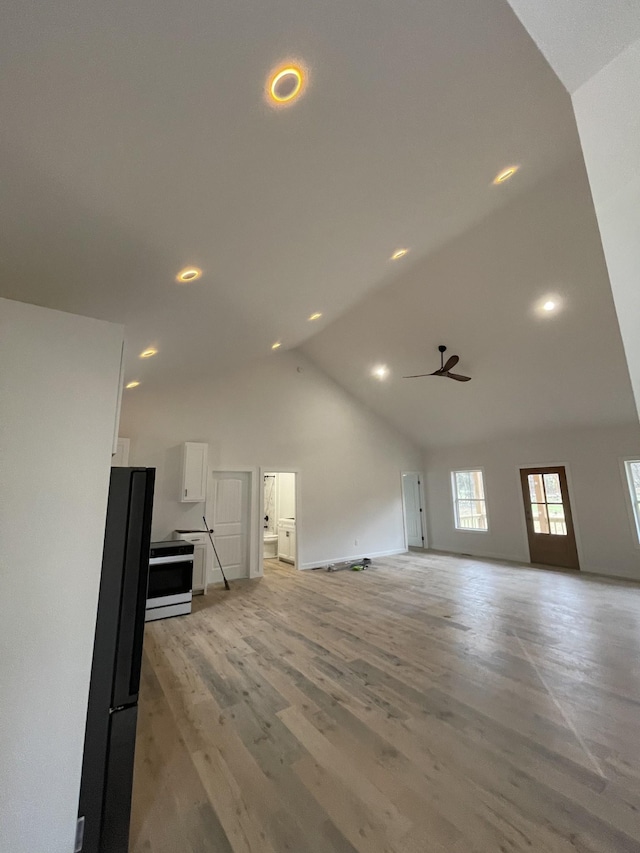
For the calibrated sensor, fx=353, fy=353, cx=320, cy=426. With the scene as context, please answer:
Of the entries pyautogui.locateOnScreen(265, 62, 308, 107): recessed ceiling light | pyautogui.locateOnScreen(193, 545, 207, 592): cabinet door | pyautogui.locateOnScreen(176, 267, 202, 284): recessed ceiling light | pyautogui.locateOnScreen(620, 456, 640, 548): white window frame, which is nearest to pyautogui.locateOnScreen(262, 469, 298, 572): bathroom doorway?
pyautogui.locateOnScreen(193, 545, 207, 592): cabinet door

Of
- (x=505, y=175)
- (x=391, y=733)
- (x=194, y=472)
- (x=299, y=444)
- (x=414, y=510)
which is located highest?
(x=505, y=175)

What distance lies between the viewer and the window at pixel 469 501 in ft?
25.8

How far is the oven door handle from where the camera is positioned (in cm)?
419

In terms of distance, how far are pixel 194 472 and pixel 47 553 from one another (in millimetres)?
4188

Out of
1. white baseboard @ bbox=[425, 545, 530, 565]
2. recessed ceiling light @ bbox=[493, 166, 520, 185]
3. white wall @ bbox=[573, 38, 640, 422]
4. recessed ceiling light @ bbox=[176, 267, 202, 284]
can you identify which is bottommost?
white baseboard @ bbox=[425, 545, 530, 565]

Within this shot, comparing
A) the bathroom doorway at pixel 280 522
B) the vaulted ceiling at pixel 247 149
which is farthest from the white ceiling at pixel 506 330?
the bathroom doorway at pixel 280 522

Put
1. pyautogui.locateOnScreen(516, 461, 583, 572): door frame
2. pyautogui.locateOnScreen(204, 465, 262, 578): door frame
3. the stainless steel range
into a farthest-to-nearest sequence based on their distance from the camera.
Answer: pyautogui.locateOnScreen(516, 461, 583, 572): door frame
pyautogui.locateOnScreen(204, 465, 262, 578): door frame
the stainless steel range

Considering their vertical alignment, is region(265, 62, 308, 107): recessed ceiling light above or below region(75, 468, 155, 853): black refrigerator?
above

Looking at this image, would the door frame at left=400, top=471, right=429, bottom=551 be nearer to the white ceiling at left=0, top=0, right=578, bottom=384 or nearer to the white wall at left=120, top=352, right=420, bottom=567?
the white wall at left=120, top=352, right=420, bottom=567

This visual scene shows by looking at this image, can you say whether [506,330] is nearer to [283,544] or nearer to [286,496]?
[286,496]

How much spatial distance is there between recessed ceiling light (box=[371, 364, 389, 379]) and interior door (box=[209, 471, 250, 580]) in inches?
125

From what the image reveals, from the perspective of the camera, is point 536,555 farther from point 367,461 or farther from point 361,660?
point 361,660

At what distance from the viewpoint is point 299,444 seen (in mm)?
7016

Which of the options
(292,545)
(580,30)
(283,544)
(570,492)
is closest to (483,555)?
(570,492)
